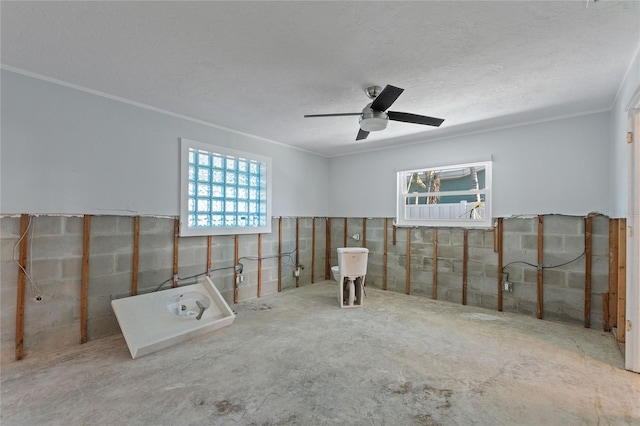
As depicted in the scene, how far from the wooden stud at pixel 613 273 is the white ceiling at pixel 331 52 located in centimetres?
142

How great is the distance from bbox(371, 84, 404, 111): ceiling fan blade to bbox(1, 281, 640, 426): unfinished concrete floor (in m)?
2.30

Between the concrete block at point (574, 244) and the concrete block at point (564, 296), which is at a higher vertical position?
the concrete block at point (574, 244)

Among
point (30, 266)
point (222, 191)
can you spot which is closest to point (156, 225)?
point (222, 191)

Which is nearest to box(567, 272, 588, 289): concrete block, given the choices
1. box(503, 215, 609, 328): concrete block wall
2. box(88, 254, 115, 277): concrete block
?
box(503, 215, 609, 328): concrete block wall

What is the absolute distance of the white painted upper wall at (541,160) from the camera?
3.39 metres

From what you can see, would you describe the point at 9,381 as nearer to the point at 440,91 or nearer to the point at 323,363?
the point at 323,363

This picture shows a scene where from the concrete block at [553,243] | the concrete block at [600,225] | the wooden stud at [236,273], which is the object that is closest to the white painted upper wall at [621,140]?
the concrete block at [600,225]

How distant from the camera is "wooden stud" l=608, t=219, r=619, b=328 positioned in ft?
10.3

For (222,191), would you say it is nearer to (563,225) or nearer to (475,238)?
(475,238)

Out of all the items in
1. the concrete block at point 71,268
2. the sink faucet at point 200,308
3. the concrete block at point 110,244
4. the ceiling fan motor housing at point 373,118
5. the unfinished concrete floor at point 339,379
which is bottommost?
the unfinished concrete floor at point 339,379

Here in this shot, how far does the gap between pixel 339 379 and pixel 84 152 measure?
10.7ft

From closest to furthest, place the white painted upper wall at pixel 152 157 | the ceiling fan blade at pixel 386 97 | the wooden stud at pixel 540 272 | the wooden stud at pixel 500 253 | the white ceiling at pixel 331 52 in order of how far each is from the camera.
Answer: the white ceiling at pixel 331 52, the ceiling fan blade at pixel 386 97, the white painted upper wall at pixel 152 157, the wooden stud at pixel 540 272, the wooden stud at pixel 500 253

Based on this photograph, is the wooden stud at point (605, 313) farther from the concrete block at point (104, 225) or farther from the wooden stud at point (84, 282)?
the wooden stud at point (84, 282)

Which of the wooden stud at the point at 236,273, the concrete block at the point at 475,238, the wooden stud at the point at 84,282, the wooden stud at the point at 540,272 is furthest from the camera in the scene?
the wooden stud at the point at 236,273
